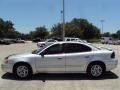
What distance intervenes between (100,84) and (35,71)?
278 centimetres

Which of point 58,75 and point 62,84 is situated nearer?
point 62,84

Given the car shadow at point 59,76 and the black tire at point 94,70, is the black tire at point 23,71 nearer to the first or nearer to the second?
the car shadow at point 59,76

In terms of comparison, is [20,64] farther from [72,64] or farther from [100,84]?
[100,84]

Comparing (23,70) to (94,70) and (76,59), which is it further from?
(94,70)

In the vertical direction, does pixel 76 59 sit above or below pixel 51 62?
above

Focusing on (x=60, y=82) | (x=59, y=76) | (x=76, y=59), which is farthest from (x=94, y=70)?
(x=60, y=82)

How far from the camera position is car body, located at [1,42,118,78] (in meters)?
12.8

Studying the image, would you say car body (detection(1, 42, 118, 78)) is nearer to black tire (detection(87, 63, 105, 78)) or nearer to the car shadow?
black tire (detection(87, 63, 105, 78))

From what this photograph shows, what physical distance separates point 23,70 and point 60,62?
1.49 meters

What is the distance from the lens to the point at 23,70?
12828 millimetres

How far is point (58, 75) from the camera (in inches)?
543

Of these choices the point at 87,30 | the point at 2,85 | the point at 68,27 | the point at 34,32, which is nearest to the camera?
the point at 2,85

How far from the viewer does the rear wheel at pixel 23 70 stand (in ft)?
42.0

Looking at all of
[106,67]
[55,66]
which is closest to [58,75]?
[55,66]
